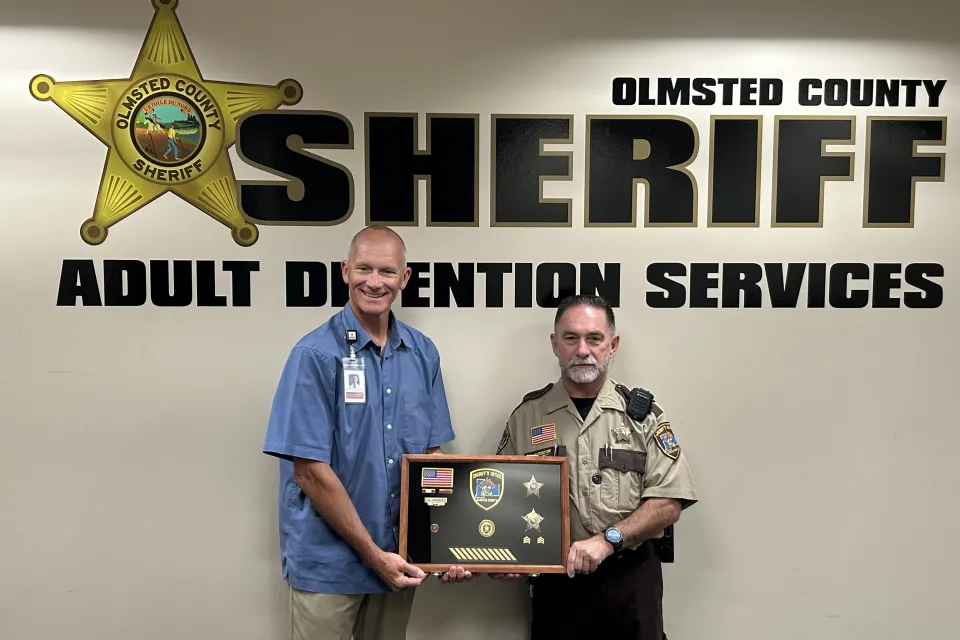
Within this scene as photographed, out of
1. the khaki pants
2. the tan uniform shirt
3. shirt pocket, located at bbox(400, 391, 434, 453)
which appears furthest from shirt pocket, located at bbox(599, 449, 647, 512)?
the khaki pants

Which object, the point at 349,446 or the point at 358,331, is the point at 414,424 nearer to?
the point at 349,446

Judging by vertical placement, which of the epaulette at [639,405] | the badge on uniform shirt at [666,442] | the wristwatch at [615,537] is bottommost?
the wristwatch at [615,537]

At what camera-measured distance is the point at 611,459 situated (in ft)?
6.65

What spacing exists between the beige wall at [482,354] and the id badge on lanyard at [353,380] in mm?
424

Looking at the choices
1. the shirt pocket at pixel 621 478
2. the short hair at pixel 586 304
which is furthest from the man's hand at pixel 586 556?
the short hair at pixel 586 304

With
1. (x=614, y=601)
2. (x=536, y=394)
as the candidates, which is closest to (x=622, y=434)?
(x=536, y=394)

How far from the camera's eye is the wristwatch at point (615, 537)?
6.35ft

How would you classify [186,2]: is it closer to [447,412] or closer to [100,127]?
[100,127]

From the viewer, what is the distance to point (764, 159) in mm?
2389

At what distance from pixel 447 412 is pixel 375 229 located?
2.26 feet

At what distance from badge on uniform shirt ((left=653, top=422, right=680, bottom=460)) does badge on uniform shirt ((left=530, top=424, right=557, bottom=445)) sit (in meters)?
0.33

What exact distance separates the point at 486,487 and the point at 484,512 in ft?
0.25

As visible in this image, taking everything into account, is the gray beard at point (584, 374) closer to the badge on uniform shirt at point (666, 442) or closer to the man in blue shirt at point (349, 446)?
the badge on uniform shirt at point (666, 442)

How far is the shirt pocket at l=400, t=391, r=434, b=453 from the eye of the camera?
206cm
